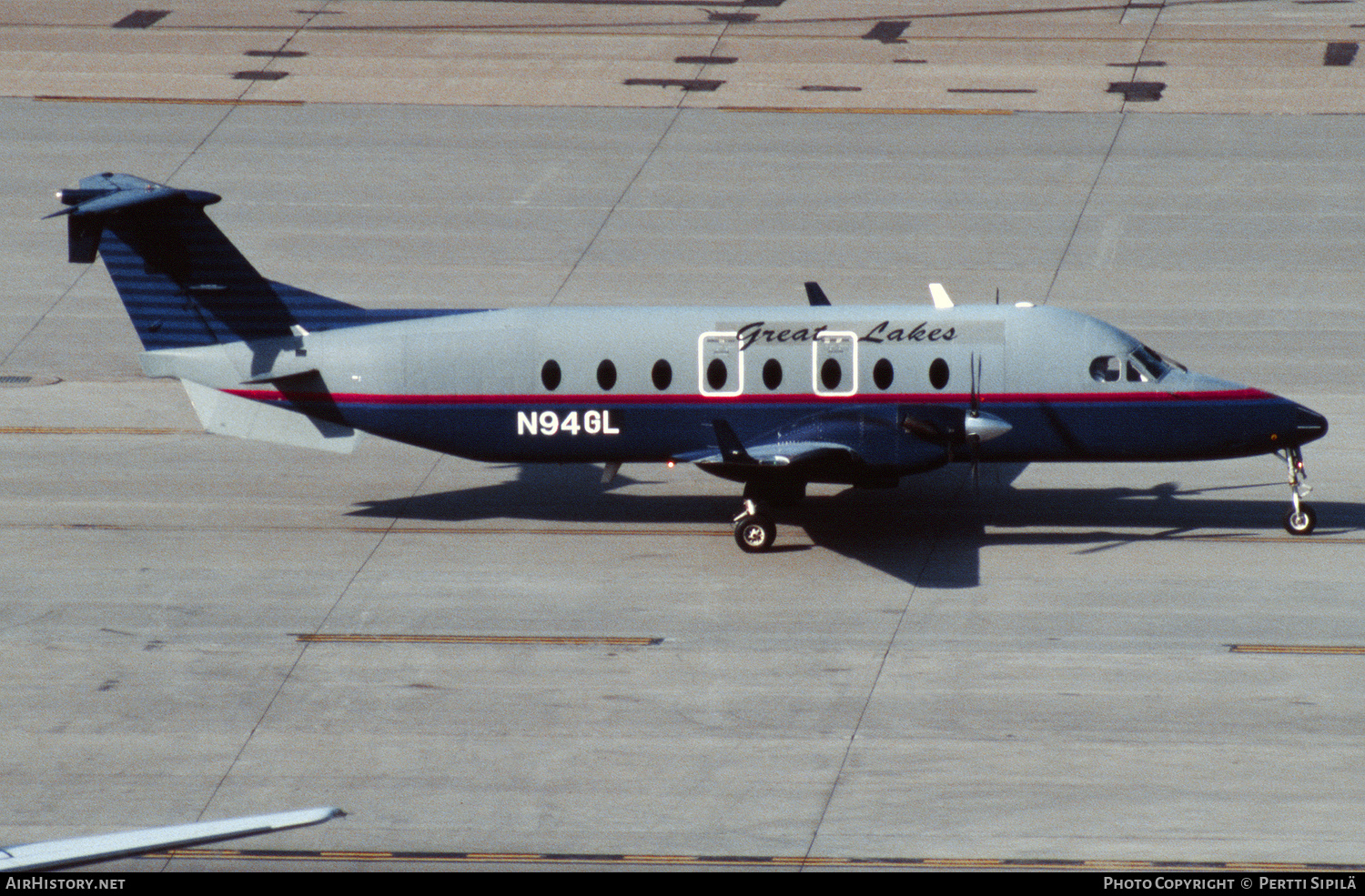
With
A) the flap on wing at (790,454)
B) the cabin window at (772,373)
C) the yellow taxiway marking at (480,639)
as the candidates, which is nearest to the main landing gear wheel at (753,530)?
the flap on wing at (790,454)

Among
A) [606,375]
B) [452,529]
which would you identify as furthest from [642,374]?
[452,529]

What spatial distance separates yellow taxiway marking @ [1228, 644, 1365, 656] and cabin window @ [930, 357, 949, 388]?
16.7ft

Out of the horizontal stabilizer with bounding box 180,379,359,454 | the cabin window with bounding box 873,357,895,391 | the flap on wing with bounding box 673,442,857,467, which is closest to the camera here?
the flap on wing with bounding box 673,442,857,467

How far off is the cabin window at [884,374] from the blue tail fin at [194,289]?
5918mm

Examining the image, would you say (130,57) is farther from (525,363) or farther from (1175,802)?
(1175,802)

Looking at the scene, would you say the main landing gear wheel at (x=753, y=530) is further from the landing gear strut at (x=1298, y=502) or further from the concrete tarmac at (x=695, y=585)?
the landing gear strut at (x=1298, y=502)

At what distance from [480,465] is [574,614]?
19.6ft

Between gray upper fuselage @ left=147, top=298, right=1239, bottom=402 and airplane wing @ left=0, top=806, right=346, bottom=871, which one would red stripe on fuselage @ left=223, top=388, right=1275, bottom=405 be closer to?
gray upper fuselage @ left=147, top=298, right=1239, bottom=402

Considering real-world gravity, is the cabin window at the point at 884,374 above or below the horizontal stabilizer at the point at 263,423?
above

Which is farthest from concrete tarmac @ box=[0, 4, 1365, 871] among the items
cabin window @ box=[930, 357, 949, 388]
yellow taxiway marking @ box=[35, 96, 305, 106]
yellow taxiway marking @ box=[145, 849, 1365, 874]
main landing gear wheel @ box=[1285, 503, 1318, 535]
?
yellow taxiway marking @ box=[35, 96, 305, 106]

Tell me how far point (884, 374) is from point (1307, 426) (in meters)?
5.56

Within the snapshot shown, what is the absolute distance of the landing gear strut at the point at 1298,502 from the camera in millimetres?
24156

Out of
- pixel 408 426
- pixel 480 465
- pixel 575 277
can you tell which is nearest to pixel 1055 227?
pixel 575 277

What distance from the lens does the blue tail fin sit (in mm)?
24375
